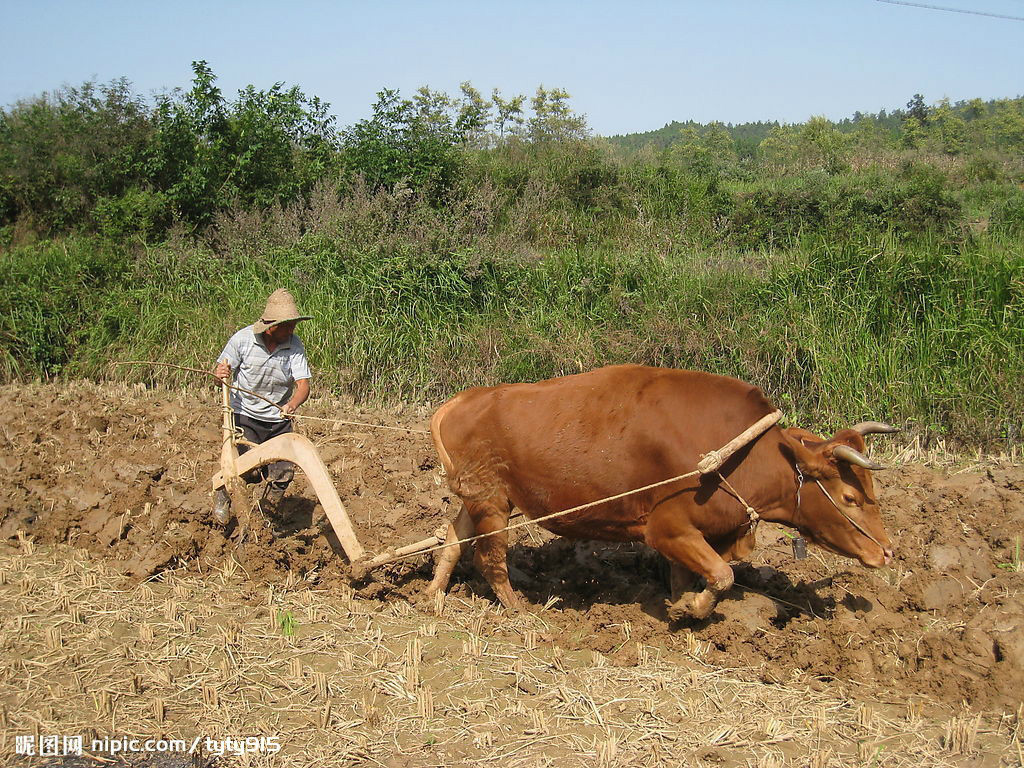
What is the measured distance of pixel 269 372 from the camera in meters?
6.79

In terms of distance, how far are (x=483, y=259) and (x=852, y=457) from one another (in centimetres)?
806

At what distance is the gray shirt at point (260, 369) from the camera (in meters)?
6.73

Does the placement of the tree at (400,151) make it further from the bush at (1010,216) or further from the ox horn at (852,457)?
the ox horn at (852,457)

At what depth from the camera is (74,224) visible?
18969 mm

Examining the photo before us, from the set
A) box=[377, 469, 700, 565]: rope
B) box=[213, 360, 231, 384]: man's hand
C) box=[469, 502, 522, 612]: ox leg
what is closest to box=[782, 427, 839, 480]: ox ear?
box=[377, 469, 700, 565]: rope

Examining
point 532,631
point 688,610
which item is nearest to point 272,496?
point 532,631

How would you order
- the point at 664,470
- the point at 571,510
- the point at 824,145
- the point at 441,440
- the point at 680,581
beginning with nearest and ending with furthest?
the point at 664,470, the point at 571,510, the point at 680,581, the point at 441,440, the point at 824,145

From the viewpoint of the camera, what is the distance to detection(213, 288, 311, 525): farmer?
6.61m

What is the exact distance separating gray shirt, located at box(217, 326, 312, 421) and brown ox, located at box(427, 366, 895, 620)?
162 cm

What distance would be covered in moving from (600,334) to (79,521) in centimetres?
649

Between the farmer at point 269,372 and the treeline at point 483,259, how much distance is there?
470cm

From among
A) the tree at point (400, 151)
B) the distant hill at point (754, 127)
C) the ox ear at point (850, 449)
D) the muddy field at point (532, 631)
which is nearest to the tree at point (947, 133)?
the distant hill at point (754, 127)

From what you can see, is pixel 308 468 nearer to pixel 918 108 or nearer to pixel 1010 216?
pixel 1010 216

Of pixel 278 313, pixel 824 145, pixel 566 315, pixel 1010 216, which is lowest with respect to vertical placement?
pixel 566 315
